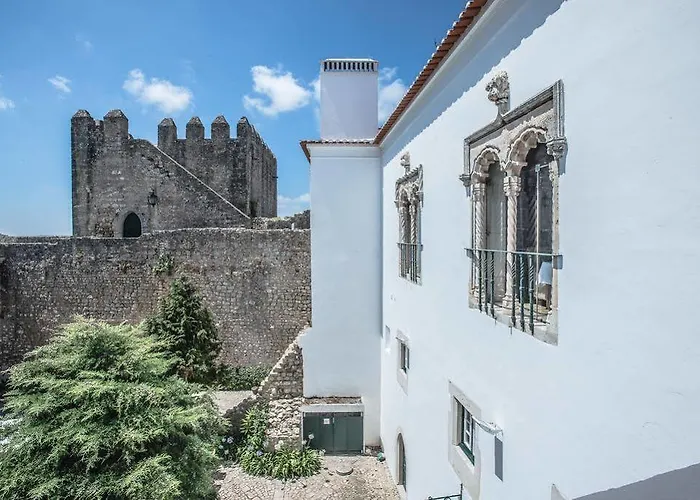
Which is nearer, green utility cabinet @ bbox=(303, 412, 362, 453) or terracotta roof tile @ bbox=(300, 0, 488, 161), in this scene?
terracotta roof tile @ bbox=(300, 0, 488, 161)

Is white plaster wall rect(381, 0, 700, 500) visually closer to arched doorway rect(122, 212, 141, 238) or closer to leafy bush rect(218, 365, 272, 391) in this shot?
leafy bush rect(218, 365, 272, 391)

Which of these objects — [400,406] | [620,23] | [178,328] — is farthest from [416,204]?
[178,328]

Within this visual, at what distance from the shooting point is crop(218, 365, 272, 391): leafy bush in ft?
41.4

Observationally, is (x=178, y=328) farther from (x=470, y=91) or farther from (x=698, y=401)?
(x=698, y=401)

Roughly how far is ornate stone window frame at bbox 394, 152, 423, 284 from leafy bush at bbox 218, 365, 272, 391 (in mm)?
7630

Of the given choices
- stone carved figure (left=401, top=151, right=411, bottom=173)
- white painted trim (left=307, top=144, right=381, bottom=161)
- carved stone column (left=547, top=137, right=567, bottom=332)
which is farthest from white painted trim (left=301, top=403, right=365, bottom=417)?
carved stone column (left=547, top=137, right=567, bottom=332)

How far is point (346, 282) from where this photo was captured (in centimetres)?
955

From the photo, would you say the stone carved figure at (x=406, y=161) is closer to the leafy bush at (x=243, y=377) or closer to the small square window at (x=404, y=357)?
the small square window at (x=404, y=357)

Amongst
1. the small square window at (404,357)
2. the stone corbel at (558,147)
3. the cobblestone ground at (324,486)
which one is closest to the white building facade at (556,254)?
the stone corbel at (558,147)

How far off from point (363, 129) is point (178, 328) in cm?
770

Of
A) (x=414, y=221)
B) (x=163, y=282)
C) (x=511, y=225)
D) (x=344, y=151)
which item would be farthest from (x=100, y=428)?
(x=163, y=282)

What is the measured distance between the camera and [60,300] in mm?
13836

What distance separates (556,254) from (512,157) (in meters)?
1.02

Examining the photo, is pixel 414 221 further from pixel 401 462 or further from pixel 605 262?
pixel 401 462
